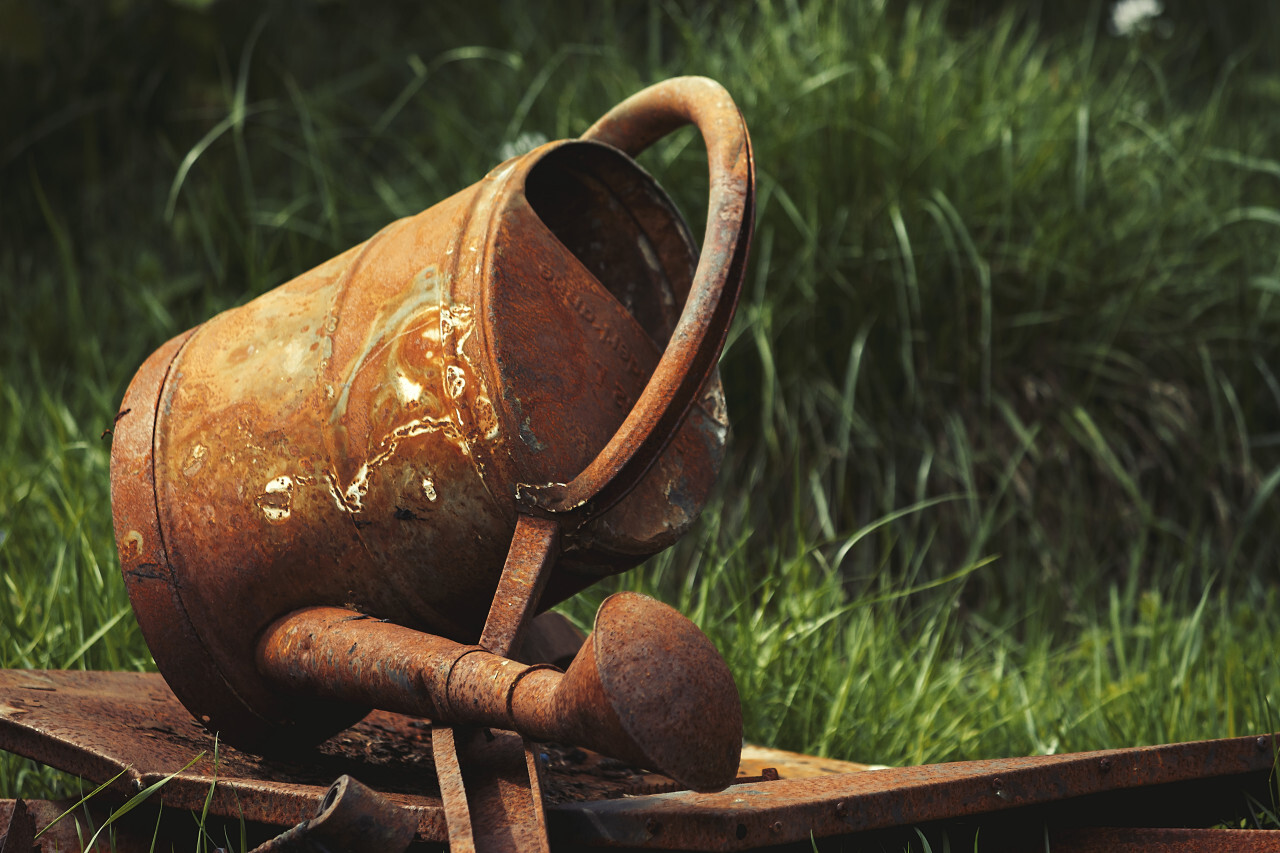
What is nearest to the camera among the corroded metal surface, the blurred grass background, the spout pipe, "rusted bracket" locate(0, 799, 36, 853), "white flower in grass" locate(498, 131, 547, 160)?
the spout pipe

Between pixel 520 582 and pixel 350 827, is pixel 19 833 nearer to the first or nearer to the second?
pixel 350 827

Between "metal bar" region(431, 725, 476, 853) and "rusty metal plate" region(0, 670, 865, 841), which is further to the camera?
"rusty metal plate" region(0, 670, 865, 841)

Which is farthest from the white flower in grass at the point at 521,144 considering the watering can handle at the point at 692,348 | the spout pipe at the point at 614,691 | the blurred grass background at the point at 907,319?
the spout pipe at the point at 614,691

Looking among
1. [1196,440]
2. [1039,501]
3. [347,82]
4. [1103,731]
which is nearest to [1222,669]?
[1103,731]

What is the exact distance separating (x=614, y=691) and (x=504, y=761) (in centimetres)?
25

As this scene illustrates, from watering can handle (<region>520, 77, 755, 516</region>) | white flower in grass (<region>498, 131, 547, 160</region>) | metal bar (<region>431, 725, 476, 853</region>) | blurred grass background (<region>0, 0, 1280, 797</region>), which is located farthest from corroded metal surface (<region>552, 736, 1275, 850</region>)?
white flower in grass (<region>498, 131, 547, 160</region>)

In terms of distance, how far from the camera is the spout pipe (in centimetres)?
88

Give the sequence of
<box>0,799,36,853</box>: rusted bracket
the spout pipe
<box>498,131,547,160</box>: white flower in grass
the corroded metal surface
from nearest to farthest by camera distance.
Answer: the spout pipe, the corroded metal surface, <box>0,799,36,853</box>: rusted bracket, <box>498,131,547,160</box>: white flower in grass

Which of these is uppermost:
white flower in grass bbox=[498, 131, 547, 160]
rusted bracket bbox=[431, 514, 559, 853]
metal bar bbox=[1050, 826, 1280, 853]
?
white flower in grass bbox=[498, 131, 547, 160]

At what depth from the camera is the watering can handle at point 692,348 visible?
1.07 m

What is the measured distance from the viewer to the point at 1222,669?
2.13m

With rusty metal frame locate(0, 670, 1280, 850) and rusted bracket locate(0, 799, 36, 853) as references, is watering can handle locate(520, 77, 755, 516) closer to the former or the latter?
rusty metal frame locate(0, 670, 1280, 850)

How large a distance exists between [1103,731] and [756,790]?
1.09 m

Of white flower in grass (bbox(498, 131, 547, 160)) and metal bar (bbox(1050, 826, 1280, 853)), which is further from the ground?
white flower in grass (bbox(498, 131, 547, 160))
